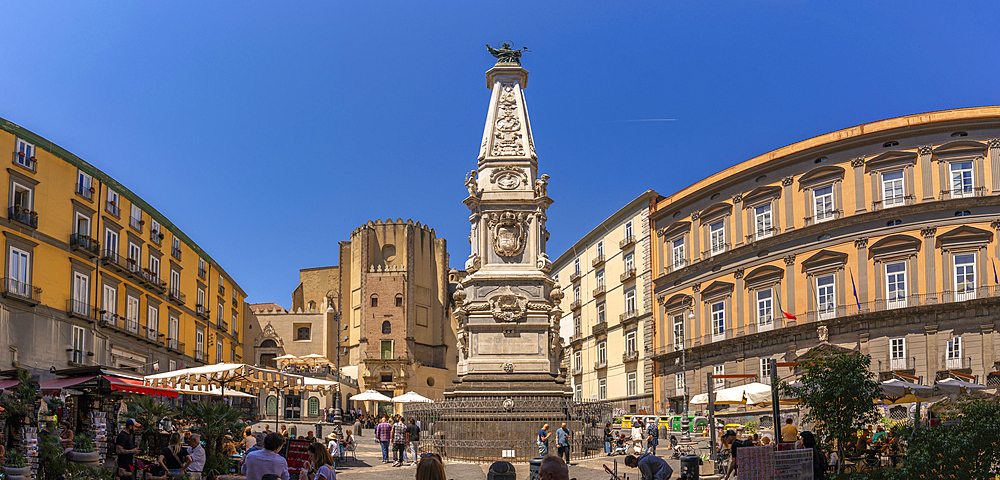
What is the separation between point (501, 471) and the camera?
11477 mm

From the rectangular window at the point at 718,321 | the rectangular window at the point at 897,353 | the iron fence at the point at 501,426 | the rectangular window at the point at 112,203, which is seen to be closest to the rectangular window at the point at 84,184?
the rectangular window at the point at 112,203

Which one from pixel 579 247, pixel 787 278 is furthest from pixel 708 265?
pixel 579 247

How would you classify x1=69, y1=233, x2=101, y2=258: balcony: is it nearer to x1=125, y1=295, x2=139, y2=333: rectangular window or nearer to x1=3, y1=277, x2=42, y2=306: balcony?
x1=3, y1=277, x2=42, y2=306: balcony

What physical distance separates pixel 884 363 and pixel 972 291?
4.52 metres

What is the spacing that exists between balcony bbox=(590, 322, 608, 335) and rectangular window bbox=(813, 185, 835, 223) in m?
19.1

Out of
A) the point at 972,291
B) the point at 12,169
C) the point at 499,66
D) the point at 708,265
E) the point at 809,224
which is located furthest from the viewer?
the point at 708,265

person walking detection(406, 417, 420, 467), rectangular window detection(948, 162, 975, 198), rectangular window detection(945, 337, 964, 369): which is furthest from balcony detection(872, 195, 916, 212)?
person walking detection(406, 417, 420, 467)

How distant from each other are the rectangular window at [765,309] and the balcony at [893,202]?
6.70m

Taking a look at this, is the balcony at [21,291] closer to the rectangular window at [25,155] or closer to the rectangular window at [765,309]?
the rectangular window at [25,155]

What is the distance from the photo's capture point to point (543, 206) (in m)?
25.2

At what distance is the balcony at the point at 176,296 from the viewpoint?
1909 inches

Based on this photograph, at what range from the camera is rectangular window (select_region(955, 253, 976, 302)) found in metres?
35.5

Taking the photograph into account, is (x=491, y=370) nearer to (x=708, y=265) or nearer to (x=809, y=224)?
(x=809, y=224)

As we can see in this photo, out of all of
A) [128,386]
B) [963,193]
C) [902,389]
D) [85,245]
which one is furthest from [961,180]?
[85,245]
